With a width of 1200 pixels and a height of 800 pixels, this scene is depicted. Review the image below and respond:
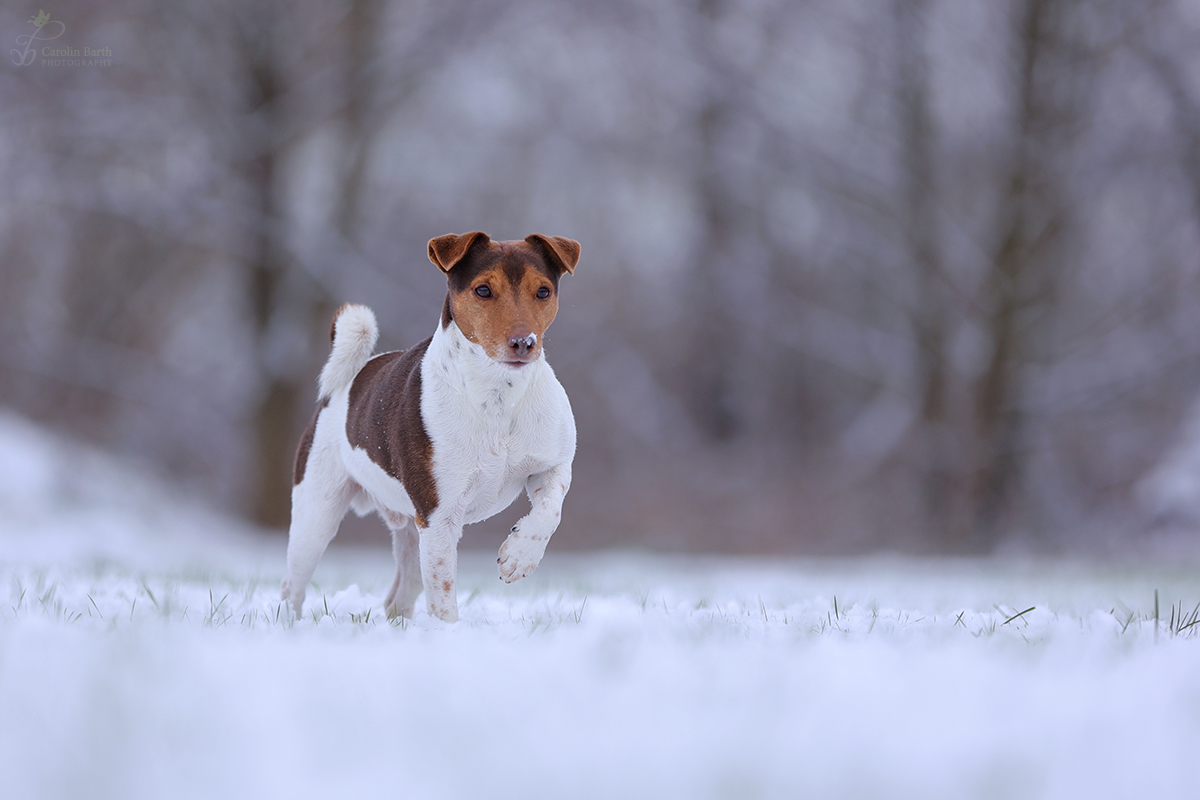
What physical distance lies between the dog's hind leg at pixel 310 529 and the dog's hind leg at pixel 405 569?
8.3 inches

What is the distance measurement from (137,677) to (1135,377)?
1175 cm

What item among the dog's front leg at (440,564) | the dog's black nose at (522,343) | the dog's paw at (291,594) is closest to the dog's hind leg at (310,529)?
the dog's paw at (291,594)

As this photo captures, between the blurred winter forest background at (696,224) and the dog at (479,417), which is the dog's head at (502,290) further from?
the blurred winter forest background at (696,224)

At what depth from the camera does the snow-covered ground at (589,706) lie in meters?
1.74

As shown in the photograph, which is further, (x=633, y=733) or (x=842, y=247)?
(x=842, y=247)

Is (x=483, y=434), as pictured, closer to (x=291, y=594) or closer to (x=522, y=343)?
(x=522, y=343)

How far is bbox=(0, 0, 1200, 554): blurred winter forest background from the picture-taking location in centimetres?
1116

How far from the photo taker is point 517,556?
296cm

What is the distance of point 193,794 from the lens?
67.0 inches

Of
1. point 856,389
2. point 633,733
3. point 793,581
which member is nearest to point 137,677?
point 633,733

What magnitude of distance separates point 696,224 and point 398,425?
12.2m

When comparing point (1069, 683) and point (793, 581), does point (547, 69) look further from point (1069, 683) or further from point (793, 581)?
point (1069, 683)

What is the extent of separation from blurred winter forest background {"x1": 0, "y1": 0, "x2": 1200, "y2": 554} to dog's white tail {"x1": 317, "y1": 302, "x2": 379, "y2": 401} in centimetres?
716

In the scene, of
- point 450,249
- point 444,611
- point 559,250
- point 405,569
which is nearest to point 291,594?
point 405,569
